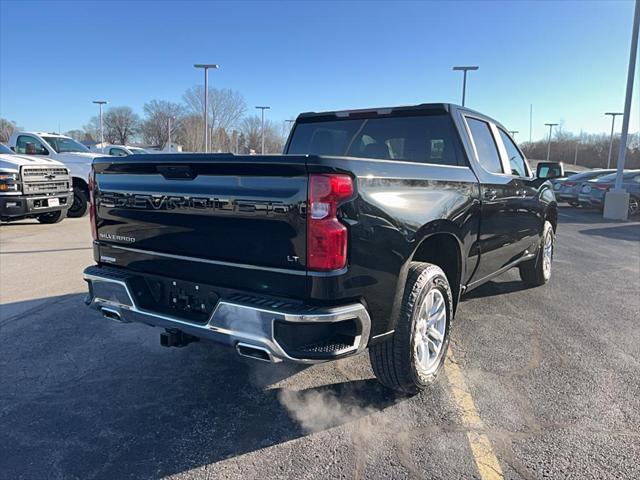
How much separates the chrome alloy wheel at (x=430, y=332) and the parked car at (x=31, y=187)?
9.37 meters

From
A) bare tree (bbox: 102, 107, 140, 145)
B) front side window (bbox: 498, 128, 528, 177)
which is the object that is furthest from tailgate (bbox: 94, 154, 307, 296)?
bare tree (bbox: 102, 107, 140, 145)

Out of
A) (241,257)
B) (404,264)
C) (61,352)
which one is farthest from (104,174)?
(404,264)

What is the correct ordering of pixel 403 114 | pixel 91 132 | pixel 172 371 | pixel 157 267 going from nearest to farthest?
pixel 157 267 < pixel 172 371 < pixel 403 114 < pixel 91 132

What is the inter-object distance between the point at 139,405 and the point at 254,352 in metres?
1.11

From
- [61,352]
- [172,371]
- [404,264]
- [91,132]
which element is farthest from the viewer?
[91,132]

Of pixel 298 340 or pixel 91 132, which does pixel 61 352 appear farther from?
pixel 91 132

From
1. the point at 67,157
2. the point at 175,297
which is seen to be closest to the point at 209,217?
the point at 175,297

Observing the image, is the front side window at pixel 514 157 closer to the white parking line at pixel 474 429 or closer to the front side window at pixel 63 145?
the white parking line at pixel 474 429

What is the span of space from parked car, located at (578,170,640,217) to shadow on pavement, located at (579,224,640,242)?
3432 mm

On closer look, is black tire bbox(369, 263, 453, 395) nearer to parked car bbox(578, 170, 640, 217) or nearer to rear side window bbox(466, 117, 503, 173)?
rear side window bbox(466, 117, 503, 173)

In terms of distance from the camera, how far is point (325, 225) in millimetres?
2330

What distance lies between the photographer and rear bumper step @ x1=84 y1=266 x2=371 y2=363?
7.73 feet

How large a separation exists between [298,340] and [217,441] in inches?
33.2

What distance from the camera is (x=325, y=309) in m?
2.37
